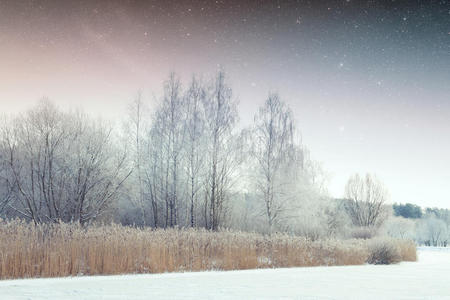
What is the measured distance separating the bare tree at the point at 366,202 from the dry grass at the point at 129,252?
22648 mm

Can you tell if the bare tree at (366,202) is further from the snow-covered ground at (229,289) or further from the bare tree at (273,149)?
the snow-covered ground at (229,289)

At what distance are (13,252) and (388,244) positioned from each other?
11.8 metres

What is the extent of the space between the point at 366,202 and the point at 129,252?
29440 millimetres

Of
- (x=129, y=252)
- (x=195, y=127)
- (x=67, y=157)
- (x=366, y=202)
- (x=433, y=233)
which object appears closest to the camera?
(x=129, y=252)

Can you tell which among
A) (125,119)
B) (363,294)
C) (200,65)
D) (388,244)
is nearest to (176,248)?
(363,294)

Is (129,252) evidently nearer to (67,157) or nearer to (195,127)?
(67,157)

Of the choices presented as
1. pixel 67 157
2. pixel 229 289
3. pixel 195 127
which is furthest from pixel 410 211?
pixel 229 289

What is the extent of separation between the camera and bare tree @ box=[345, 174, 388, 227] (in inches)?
1227

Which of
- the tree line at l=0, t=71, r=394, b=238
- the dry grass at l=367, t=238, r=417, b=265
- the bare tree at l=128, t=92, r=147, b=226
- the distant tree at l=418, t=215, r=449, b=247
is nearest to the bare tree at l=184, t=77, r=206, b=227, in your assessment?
the tree line at l=0, t=71, r=394, b=238

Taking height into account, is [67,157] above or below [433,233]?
above

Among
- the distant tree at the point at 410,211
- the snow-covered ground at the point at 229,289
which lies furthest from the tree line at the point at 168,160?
the distant tree at the point at 410,211

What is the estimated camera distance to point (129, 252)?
7.76 metres

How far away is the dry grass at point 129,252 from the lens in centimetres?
688

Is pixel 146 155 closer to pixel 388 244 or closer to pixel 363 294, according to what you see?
pixel 388 244
